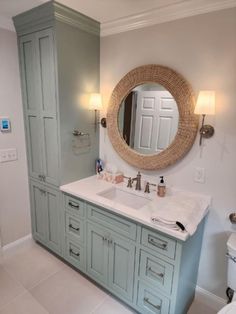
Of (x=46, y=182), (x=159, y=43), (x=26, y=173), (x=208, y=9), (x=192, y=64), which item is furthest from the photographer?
(x=26, y=173)

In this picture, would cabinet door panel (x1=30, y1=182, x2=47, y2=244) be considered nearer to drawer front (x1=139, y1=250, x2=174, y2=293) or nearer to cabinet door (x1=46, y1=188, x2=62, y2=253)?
cabinet door (x1=46, y1=188, x2=62, y2=253)

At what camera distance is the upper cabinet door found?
2.05m

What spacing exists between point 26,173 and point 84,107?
102 centimetres

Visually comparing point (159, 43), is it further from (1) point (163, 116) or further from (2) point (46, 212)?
(2) point (46, 212)

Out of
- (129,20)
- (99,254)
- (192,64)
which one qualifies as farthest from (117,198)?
(129,20)

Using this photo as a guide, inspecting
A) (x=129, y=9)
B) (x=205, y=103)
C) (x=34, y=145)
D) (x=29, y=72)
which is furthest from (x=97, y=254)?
(x=129, y=9)

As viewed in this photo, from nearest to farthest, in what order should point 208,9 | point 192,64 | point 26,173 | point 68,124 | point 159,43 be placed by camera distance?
point 208,9, point 192,64, point 159,43, point 68,124, point 26,173

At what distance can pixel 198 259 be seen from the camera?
1.85 meters

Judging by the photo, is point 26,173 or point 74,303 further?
point 26,173

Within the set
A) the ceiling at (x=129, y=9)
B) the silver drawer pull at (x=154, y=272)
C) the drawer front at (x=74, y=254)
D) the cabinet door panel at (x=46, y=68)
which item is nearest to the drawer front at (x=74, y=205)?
the drawer front at (x=74, y=254)

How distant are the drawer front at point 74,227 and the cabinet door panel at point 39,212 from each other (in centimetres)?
38

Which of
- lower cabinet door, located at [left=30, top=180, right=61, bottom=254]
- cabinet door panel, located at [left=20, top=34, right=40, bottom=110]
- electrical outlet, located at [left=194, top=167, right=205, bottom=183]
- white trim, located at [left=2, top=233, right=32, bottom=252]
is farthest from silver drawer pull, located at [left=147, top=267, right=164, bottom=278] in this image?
cabinet door panel, located at [left=20, top=34, right=40, bottom=110]

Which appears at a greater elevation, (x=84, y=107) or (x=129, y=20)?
(x=129, y=20)

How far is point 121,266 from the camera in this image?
1732 millimetres
